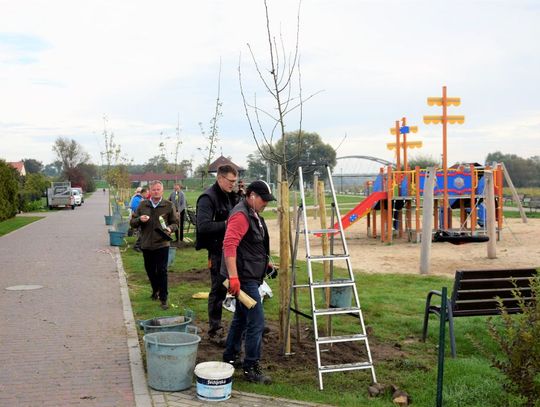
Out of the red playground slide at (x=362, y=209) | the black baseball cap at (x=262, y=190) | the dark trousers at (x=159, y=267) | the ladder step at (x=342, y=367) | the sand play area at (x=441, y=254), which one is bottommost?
the sand play area at (x=441, y=254)

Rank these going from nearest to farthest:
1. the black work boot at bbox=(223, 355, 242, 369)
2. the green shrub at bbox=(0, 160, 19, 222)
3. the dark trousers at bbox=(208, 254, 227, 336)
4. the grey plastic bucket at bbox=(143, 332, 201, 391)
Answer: the grey plastic bucket at bbox=(143, 332, 201, 391), the black work boot at bbox=(223, 355, 242, 369), the dark trousers at bbox=(208, 254, 227, 336), the green shrub at bbox=(0, 160, 19, 222)

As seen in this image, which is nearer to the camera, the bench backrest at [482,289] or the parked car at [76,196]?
the bench backrest at [482,289]

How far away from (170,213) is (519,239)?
14541 mm

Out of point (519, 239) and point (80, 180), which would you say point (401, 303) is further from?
point (80, 180)

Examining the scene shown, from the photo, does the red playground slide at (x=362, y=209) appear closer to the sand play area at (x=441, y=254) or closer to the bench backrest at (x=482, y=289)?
the sand play area at (x=441, y=254)

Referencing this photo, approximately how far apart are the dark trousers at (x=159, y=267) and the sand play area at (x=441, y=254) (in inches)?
222

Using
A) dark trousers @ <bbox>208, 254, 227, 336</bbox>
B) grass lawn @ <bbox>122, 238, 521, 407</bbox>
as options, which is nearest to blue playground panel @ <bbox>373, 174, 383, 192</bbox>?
grass lawn @ <bbox>122, 238, 521, 407</bbox>

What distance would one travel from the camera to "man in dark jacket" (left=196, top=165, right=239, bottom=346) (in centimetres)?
663

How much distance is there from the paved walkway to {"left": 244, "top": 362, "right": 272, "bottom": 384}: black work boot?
278 mm

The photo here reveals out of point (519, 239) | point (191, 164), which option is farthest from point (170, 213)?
point (191, 164)

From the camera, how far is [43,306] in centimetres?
941

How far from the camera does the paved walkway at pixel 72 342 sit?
17.4 feet

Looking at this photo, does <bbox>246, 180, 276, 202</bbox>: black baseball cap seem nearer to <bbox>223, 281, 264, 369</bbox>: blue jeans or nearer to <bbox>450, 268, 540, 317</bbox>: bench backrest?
<bbox>223, 281, 264, 369</bbox>: blue jeans

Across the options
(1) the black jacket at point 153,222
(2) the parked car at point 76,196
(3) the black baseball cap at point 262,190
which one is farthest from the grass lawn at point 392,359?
(2) the parked car at point 76,196
